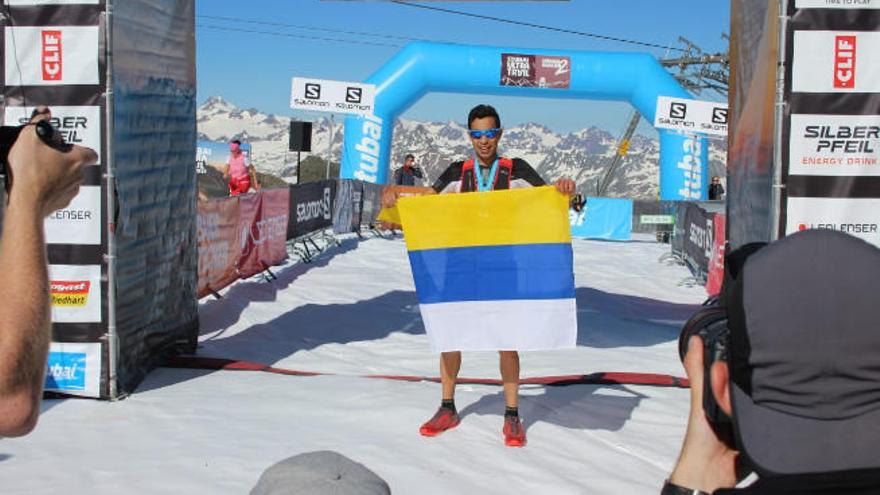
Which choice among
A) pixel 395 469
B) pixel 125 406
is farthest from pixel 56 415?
pixel 395 469

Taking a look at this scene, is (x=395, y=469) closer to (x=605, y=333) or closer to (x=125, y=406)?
(x=125, y=406)

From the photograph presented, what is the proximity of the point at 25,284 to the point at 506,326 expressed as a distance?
3.61 metres

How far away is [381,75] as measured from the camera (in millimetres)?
19109

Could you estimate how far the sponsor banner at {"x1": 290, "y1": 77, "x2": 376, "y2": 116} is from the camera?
17375 mm

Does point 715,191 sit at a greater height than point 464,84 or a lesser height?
lesser

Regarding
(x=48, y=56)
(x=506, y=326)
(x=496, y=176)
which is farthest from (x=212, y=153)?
(x=506, y=326)

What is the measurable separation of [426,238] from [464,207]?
28 centimetres

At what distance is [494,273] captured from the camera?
4.93 m

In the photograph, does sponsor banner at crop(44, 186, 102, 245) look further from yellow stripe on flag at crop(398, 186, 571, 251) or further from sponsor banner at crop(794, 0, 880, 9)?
sponsor banner at crop(794, 0, 880, 9)

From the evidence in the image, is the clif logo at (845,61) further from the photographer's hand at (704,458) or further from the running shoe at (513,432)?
the photographer's hand at (704,458)

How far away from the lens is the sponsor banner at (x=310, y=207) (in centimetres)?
1354

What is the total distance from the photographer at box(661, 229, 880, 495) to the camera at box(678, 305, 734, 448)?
4.1 inches

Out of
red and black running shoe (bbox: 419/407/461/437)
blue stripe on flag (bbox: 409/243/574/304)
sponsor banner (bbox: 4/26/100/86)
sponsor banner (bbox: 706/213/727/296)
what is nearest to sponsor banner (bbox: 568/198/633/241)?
sponsor banner (bbox: 706/213/727/296)

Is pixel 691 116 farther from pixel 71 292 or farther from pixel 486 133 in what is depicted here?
pixel 71 292
